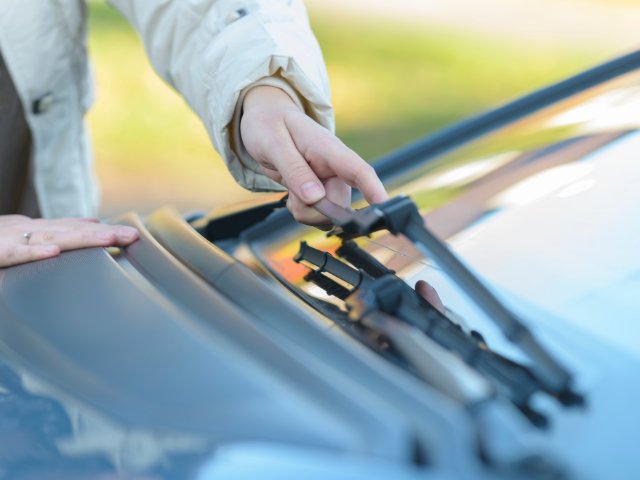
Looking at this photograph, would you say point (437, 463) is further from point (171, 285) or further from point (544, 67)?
point (544, 67)

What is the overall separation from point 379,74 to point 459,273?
226 inches

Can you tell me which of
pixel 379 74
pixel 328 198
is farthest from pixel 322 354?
pixel 379 74

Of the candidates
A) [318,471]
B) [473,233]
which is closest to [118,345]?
[318,471]

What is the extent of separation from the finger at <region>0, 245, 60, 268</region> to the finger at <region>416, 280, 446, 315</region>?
2.23 feet

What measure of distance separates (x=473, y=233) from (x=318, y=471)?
666 millimetres

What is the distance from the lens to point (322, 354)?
74 centimetres

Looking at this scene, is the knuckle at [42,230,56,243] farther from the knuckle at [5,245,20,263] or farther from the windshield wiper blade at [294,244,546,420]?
the windshield wiper blade at [294,244,546,420]

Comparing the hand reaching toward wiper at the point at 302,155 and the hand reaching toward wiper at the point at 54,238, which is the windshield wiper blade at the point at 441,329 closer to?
the hand reaching toward wiper at the point at 302,155

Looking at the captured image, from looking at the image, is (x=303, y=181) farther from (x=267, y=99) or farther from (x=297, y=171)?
(x=267, y=99)

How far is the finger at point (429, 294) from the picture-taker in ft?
3.04

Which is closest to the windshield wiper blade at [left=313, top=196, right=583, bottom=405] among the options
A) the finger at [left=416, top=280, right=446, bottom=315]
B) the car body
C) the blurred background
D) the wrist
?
the car body

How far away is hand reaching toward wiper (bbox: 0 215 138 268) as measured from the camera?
1.07 m

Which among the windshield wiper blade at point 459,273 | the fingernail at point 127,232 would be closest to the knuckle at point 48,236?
the fingernail at point 127,232

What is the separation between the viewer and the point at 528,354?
2.40 ft
